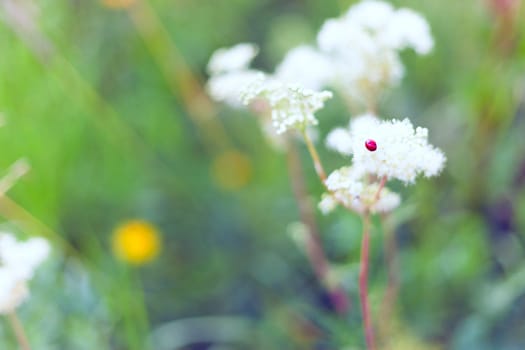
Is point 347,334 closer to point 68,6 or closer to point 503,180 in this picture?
point 503,180

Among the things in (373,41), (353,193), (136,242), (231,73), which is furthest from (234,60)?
(136,242)

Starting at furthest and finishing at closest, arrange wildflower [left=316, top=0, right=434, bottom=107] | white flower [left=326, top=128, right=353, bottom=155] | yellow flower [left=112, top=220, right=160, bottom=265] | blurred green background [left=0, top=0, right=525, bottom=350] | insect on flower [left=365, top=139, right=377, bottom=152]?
1. yellow flower [left=112, top=220, right=160, bottom=265]
2. blurred green background [left=0, top=0, right=525, bottom=350]
3. wildflower [left=316, top=0, right=434, bottom=107]
4. white flower [left=326, top=128, right=353, bottom=155]
5. insect on flower [left=365, top=139, right=377, bottom=152]

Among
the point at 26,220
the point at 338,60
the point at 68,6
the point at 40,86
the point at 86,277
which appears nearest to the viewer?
the point at 338,60

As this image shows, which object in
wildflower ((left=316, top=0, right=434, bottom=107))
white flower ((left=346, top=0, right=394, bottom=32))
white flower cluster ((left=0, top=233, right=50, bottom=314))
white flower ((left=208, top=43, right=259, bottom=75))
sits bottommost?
white flower cluster ((left=0, top=233, right=50, bottom=314))

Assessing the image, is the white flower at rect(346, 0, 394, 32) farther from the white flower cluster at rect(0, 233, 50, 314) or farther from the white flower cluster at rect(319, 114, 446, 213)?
the white flower cluster at rect(0, 233, 50, 314)

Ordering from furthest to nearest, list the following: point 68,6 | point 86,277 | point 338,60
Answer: point 68,6 → point 86,277 → point 338,60

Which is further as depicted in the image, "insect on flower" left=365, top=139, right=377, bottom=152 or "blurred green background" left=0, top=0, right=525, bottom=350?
"blurred green background" left=0, top=0, right=525, bottom=350

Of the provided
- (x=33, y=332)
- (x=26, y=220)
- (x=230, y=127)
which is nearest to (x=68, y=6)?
(x=230, y=127)

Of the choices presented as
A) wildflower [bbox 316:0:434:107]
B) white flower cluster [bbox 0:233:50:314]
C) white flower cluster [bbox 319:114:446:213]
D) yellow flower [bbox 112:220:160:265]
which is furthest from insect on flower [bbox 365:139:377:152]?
yellow flower [bbox 112:220:160:265]
